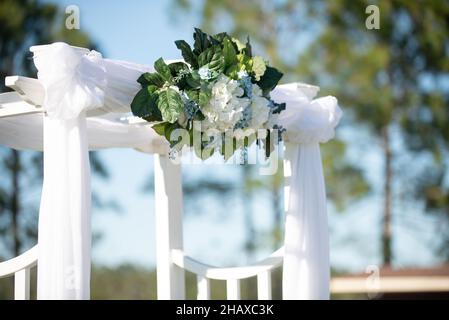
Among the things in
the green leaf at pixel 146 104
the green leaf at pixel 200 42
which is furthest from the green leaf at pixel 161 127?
the green leaf at pixel 200 42

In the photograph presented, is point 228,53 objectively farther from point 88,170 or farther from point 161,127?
point 88,170

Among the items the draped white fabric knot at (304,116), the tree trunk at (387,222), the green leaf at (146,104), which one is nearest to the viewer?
the green leaf at (146,104)

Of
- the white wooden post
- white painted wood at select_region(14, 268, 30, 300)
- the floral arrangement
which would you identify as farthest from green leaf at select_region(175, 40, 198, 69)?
white painted wood at select_region(14, 268, 30, 300)

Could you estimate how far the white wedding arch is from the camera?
3518mm

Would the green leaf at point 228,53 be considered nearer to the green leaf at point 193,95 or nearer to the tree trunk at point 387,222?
the green leaf at point 193,95

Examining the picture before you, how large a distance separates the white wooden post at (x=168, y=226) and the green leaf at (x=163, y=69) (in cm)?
112

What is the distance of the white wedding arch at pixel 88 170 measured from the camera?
11.5ft

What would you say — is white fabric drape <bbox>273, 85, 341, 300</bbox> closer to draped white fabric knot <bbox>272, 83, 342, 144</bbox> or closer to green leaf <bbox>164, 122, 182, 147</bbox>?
draped white fabric knot <bbox>272, 83, 342, 144</bbox>

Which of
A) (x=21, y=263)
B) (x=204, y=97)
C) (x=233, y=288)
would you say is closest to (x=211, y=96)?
(x=204, y=97)

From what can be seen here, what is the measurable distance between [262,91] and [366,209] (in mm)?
7788

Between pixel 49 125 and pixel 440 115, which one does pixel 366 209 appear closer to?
pixel 440 115

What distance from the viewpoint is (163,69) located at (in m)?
3.89

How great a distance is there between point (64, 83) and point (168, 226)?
1.62 meters
